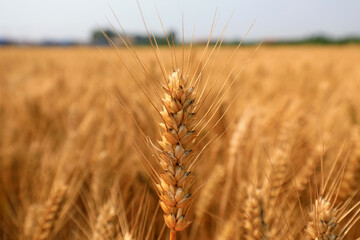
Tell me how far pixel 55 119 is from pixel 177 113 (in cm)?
222

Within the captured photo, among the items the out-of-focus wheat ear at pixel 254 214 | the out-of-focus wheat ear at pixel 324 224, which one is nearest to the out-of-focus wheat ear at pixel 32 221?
the out-of-focus wheat ear at pixel 254 214

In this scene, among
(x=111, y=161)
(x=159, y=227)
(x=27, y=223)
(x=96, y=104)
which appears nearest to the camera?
(x=27, y=223)

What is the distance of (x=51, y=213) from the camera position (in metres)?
0.94

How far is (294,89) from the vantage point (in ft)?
10.9

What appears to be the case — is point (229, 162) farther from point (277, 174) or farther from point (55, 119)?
point (55, 119)

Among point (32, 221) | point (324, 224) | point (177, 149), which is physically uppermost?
point (177, 149)

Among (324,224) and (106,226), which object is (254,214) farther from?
(106,226)

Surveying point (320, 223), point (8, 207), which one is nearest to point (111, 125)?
point (8, 207)

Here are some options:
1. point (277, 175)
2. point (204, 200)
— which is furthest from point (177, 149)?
point (204, 200)

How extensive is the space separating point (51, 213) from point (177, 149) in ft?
2.14

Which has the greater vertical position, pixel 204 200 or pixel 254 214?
pixel 254 214

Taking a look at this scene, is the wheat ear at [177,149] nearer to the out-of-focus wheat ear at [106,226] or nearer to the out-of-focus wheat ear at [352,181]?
the out-of-focus wheat ear at [106,226]

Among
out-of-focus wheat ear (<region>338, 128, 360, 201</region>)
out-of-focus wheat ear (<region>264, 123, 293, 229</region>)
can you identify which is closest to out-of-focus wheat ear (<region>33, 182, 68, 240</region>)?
out-of-focus wheat ear (<region>264, 123, 293, 229</region>)

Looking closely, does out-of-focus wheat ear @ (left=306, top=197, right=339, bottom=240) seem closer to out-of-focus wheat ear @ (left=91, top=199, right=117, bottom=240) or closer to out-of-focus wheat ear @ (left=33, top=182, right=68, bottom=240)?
out-of-focus wheat ear @ (left=91, top=199, right=117, bottom=240)
